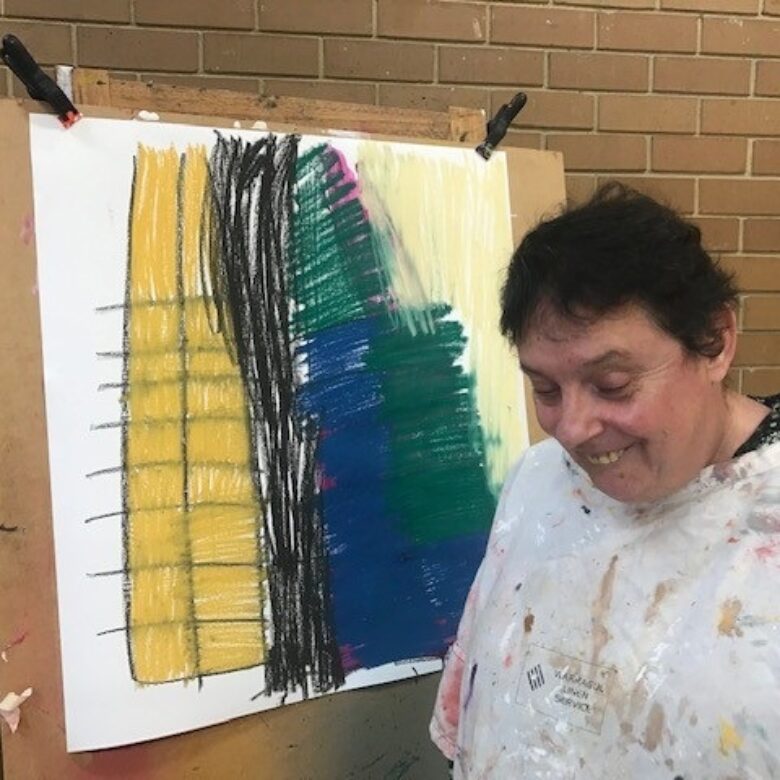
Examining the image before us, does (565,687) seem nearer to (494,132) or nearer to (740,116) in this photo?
(494,132)

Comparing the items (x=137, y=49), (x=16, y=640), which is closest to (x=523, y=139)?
(x=137, y=49)

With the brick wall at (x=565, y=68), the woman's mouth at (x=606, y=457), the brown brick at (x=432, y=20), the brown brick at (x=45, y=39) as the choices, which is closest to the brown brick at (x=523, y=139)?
the brick wall at (x=565, y=68)

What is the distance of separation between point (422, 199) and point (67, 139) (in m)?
0.58

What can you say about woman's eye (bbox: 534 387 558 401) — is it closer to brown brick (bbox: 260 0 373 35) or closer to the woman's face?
the woman's face

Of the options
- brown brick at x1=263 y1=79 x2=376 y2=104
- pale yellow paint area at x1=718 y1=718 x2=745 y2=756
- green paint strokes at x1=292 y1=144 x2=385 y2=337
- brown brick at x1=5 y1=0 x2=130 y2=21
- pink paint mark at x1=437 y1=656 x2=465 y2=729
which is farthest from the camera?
brown brick at x1=263 y1=79 x2=376 y2=104

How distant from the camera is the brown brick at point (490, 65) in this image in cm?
210

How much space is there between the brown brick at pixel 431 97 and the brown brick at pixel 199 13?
344 mm

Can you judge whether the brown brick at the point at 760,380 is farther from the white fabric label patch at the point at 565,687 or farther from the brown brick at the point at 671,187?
the white fabric label patch at the point at 565,687

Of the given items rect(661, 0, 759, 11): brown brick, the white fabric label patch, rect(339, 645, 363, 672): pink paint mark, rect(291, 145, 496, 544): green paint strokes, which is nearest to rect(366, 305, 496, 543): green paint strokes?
rect(291, 145, 496, 544): green paint strokes

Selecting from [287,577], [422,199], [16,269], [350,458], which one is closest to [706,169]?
[422,199]

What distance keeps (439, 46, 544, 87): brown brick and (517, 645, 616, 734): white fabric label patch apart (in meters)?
1.47

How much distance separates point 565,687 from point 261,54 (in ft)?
5.09

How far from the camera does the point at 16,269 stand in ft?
3.87

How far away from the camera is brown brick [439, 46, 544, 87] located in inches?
82.5
